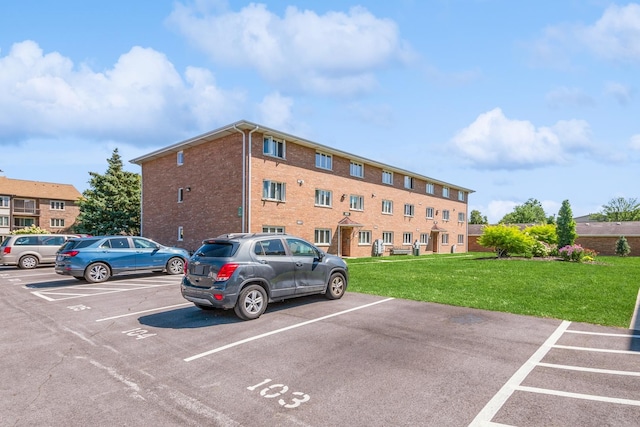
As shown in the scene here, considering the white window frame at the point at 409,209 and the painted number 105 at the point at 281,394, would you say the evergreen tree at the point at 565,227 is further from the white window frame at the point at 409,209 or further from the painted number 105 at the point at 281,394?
the painted number 105 at the point at 281,394

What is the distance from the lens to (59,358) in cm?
552

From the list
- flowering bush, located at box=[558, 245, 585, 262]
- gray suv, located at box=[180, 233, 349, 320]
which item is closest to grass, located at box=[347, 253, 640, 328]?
gray suv, located at box=[180, 233, 349, 320]

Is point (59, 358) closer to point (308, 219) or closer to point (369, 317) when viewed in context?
point (369, 317)

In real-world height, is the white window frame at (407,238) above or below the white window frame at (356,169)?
below

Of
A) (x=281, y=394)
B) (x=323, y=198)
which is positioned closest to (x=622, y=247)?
(x=323, y=198)

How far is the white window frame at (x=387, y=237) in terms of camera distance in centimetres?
3166

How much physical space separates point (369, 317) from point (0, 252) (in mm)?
19798

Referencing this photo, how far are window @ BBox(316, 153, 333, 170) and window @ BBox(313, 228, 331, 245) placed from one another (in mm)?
4462

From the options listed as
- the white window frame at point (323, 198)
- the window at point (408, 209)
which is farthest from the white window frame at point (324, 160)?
the window at point (408, 209)

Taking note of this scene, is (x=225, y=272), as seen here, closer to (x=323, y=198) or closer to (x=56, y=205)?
(x=323, y=198)

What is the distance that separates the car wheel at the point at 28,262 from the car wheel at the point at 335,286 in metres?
17.2

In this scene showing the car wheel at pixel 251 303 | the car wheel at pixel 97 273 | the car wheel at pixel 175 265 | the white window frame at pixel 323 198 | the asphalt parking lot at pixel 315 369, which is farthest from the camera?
the white window frame at pixel 323 198

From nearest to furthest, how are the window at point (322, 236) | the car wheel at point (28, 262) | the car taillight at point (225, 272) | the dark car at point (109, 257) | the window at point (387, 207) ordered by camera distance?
the car taillight at point (225, 272) → the dark car at point (109, 257) → the car wheel at point (28, 262) → the window at point (322, 236) → the window at point (387, 207)

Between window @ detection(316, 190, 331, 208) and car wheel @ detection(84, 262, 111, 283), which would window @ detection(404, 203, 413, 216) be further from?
car wheel @ detection(84, 262, 111, 283)
